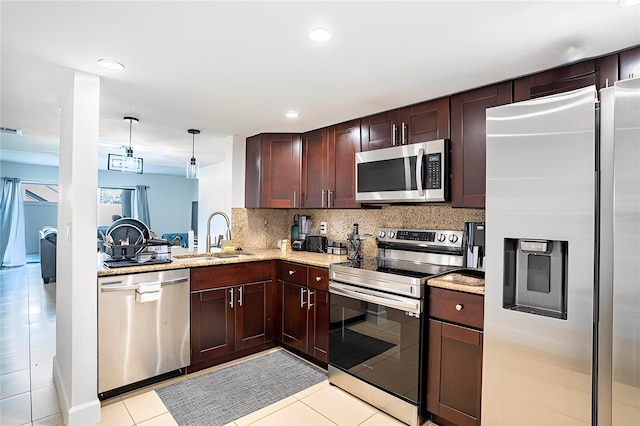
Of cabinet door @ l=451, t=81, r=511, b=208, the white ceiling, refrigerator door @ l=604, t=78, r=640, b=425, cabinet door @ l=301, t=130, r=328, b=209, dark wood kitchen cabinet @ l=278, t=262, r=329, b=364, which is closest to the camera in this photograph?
refrigerator door @ l=604, t=78, r=640, b=425

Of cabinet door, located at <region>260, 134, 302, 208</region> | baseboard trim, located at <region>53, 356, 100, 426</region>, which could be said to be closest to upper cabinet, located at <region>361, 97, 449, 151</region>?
cabinet door, located at <region>260, 134, 302, 208</region>

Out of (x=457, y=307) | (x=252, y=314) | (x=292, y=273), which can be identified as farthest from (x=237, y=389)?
(x=457, y=307)

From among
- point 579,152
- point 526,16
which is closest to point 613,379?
point 579,152

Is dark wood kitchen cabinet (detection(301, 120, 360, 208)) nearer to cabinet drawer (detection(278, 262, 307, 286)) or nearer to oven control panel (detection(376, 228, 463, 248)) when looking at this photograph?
oven control panel (detection(376, 228, 463, 248))

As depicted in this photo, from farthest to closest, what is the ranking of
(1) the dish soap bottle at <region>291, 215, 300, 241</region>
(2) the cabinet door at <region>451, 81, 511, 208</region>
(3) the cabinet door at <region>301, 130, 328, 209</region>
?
1. (1) the dish soap bottle at <region>291, 215, 300, 241</region>
2. (3) the cabinet door at <region>301, 130, 328, 209</region>
3. (2) the cabinet door at <region>451, 81, 511, 208</region>

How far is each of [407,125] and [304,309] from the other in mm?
1823

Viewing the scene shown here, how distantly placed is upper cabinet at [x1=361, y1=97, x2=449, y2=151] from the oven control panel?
75 cm

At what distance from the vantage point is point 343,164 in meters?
3.22

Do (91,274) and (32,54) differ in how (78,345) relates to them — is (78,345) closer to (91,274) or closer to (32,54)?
(91,274)

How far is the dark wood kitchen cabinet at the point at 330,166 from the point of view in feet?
10.3

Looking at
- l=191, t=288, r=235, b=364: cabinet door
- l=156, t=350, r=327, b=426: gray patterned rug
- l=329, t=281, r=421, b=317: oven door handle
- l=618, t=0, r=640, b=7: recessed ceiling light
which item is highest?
l=618, t=0, r=640, b=7: recessed ceiling light

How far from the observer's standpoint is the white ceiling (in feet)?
4.85

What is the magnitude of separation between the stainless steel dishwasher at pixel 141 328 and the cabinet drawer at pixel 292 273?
886mm

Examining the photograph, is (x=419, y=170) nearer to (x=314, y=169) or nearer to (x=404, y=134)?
(x=404, y=134)
